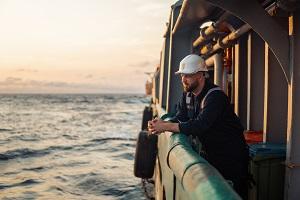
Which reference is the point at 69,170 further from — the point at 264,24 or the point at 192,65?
the point at 264,24

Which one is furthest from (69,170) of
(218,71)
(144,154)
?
(218,71)

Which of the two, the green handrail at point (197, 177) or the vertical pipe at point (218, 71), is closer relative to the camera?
the green handrail at point (197, 177)

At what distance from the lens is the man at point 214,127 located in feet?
13.1

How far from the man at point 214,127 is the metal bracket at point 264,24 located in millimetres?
699

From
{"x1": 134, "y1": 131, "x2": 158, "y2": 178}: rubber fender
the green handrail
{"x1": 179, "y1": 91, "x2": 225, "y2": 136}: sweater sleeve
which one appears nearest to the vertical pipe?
{"x1": 134, "y1": 131, "x2": 158, "y2": 178}: rubber fender

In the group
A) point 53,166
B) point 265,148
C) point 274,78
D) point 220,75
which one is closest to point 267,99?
point 274,78

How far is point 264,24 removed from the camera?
13.4 ft

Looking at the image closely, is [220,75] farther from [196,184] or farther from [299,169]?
[196,184]

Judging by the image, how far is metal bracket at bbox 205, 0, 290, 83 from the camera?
4.08m

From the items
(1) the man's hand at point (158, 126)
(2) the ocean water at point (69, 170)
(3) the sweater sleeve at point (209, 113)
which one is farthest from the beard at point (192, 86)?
(2) the ocean water at point (69, 170)

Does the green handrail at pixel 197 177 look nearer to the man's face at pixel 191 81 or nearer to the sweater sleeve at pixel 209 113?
the sweater sleeve at pixel 209 113

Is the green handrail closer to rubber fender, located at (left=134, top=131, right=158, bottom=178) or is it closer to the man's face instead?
the man's face

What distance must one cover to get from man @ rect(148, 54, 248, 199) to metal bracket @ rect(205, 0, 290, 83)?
699 millimetres

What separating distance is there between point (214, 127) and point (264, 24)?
1262 mm
